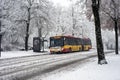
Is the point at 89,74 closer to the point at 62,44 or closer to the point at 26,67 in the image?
the point at 26,67

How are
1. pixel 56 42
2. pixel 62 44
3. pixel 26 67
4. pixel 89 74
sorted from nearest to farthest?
pixel 89 74 < pixel 26 67 < pixel 62 44 < pixel 56 42

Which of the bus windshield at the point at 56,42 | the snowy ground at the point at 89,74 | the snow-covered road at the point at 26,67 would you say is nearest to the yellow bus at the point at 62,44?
the bus windshield at the point at 56,42

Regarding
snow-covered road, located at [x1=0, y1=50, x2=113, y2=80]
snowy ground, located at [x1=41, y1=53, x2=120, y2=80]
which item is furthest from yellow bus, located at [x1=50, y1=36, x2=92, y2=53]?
snowy ground, located at [x1=41, y1=53, x2=120, y2=80]

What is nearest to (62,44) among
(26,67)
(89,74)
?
(26,67)

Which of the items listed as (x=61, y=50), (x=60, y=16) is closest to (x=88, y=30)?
(x=60, y=16)

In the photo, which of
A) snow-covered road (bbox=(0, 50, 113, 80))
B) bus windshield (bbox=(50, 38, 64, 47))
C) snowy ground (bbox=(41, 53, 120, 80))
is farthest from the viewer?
bus windshield (bbox=(50, 38, 64, 47))

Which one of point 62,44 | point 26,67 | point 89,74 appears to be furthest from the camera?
point 62,44

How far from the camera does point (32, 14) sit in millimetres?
46688

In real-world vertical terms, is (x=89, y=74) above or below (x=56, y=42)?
below

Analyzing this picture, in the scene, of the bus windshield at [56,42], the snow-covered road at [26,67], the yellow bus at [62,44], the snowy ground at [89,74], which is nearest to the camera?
the snowy ground at [89,74]

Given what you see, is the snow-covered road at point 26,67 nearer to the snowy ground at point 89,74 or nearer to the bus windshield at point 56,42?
the snowy ground at point 89,74

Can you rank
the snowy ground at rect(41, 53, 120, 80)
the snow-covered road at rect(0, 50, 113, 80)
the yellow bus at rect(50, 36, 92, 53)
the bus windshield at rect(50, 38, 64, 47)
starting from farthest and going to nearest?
the bus windshield at rect(50, 38, 64, 47) → the yellow bus at rect(50, 36, 92, 53) → the snow-covered road at rect(0, 50, 113, 80) → the snowy ground at rect(41, 53, 120, 80)

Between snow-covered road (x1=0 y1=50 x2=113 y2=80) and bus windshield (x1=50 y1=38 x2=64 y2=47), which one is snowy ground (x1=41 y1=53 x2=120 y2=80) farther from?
bus windshield (x1=50 y1=38 x2=64 y2=47)

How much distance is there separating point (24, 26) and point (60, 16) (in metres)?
28.0
